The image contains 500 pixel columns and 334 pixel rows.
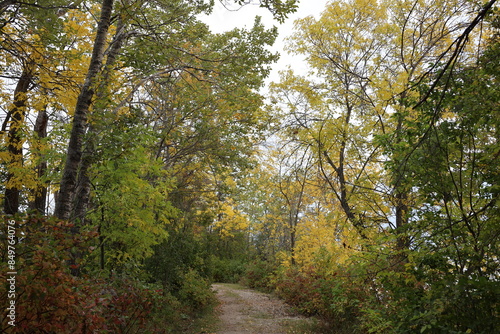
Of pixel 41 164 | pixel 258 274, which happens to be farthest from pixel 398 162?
pixel 258 274

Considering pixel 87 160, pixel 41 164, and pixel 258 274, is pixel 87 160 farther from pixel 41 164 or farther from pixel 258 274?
pixel 258 274

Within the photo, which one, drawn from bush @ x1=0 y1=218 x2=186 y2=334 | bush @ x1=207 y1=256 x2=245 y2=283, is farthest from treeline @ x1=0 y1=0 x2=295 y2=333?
bush @ x1=207 y1=256 x2=245 y2=283

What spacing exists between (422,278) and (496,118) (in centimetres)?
201

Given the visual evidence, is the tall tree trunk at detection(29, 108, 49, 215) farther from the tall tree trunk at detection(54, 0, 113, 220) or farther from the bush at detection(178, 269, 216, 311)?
the tall tree trunk at detection(54, 0, 113, 220)

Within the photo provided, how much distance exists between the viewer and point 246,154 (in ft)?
33.7

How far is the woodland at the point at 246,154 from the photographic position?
9.69 ft

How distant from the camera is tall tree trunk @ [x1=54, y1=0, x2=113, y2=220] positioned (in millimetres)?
3846

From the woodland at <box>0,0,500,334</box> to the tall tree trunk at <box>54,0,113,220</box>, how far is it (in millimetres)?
20

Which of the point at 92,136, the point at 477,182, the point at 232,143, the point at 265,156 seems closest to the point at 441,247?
the point at 477,182

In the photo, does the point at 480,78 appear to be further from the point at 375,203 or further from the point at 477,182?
Answer: the point at 375,203

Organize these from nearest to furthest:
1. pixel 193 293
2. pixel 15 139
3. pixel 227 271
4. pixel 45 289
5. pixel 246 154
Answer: pixel 45 289
pixel 15 139
pixel 193 293
pixel 246 154
pixel 227 271

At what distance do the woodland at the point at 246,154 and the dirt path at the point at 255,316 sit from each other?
2.55 ft

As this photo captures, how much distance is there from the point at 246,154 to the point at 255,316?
209 inches

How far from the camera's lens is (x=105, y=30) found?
4.31 metres
